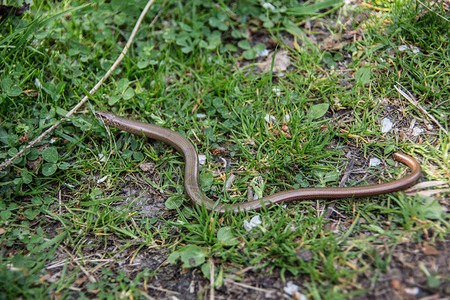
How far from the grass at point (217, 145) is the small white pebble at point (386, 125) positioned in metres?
0.05

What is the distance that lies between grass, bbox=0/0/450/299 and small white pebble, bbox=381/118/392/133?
5 cm

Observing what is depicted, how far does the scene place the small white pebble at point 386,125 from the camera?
3.32 meters

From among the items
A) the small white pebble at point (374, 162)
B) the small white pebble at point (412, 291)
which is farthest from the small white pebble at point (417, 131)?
the small white pebble at point (412, 291)

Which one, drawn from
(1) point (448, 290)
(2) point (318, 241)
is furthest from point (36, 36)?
(1) point (448, 290)

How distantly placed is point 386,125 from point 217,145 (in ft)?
5.27

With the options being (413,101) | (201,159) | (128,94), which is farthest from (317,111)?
(128,94)

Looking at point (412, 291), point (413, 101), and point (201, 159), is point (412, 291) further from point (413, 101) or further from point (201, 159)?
point (201, 159)

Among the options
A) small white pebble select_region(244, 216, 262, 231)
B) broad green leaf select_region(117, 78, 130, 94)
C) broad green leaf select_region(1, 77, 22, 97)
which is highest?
broad green leaf select_region(1, 77, 22, 97)

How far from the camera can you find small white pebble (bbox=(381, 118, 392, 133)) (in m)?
3.32

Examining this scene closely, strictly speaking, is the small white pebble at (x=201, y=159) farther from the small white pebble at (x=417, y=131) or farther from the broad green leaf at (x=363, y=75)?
the small white pebble at (x=417, y=131)

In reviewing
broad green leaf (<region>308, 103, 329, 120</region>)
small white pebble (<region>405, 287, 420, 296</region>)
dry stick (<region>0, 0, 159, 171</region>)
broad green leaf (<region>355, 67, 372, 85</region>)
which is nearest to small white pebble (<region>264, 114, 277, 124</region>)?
broad green leaf (<region>308, 103, 329, 120</region>)

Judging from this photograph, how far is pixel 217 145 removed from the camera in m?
3.48

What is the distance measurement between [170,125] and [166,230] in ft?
3.72

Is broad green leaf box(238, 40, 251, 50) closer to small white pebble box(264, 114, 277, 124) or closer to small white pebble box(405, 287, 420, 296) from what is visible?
small white pebble box(264, 114, 277, 124)
